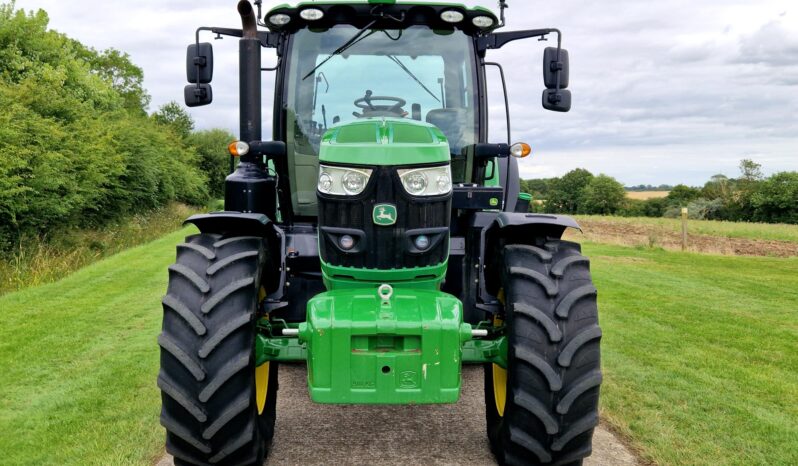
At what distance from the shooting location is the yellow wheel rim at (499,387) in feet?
13.5

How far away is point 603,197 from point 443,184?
69.2 meters

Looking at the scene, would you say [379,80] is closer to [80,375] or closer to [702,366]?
[80,375]

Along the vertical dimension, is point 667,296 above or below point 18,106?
below

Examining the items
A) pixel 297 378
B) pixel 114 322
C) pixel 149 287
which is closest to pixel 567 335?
pixel 297 378

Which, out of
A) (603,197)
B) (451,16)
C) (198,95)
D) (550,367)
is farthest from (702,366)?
(603,197)

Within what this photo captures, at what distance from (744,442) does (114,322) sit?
6.96 m

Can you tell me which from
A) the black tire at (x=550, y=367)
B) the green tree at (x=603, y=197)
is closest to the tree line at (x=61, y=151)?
the black tire at (x=550, y=367)

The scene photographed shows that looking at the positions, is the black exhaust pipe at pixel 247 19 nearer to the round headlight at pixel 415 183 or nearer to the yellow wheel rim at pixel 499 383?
the round headlight at pixel 415 183

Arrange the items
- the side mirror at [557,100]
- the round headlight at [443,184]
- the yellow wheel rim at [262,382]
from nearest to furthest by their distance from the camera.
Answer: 1. the round headlight at [443,184]
2. the yellow wheel rim at [262,382]
3. the side mirror at [557,100]

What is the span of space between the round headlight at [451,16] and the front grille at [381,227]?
4.76 feet

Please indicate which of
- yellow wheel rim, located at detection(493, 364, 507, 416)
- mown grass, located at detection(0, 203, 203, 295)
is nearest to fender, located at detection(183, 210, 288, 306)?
yellow wheel rim, located at detection(493, 364, 507, 416)

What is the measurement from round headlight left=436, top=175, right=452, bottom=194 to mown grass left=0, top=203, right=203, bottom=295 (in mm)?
11073

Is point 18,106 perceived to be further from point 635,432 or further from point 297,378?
point 635,432

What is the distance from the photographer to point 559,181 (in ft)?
237
